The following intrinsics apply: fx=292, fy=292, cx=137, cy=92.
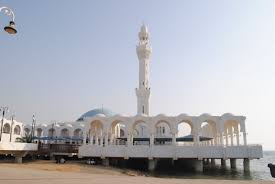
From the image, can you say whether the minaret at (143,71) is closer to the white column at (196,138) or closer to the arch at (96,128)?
the arch at (96,128)

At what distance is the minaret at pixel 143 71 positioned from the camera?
57.1 meters

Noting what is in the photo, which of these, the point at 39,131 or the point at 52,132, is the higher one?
the point at 39,131

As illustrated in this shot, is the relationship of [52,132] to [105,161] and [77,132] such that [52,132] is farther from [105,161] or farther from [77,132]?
[105,161]

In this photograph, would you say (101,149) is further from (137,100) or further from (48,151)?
(137,100)

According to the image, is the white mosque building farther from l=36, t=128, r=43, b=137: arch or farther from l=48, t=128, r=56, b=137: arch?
l=36, t=128, r=43, b=137: arch

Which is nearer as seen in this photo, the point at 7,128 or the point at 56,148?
the point at 56,148

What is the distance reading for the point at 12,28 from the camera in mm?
11070

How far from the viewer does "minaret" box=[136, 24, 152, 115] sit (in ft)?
187

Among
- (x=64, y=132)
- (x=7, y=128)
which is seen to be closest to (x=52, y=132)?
(x=64, y=132)

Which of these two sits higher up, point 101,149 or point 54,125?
point 54,125

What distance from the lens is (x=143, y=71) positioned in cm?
5897

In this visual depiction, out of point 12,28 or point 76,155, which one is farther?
point 76,155

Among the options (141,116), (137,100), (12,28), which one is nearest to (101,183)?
(12,28)

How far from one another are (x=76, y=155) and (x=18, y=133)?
25.5m
